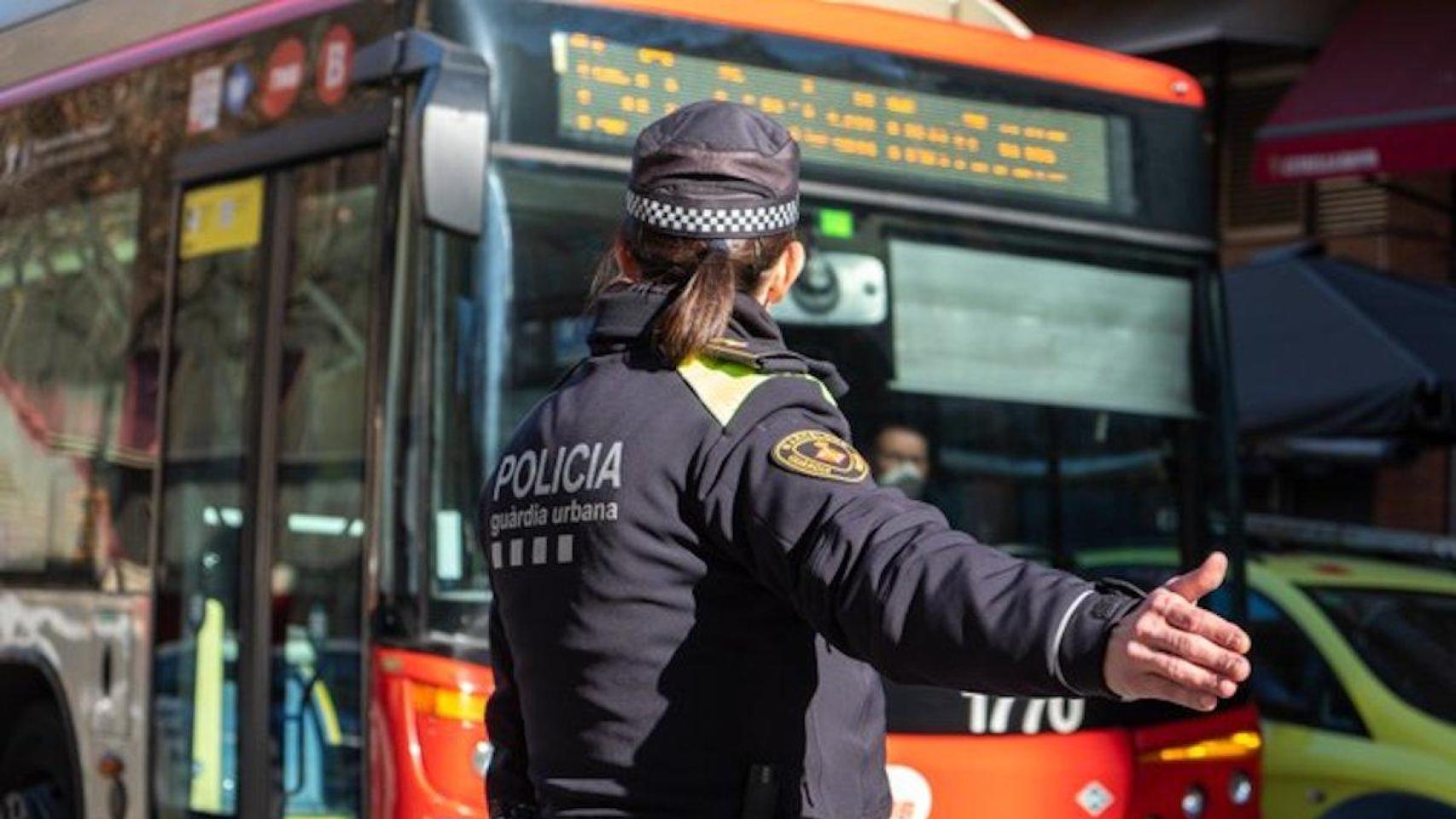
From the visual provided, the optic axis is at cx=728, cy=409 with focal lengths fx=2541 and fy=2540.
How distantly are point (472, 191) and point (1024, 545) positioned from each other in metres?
2.02

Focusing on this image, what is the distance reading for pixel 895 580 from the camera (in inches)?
103

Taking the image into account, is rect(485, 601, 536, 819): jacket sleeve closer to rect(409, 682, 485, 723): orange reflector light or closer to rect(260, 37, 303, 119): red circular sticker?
rect(409, 682, 485, 723): orange reflector light

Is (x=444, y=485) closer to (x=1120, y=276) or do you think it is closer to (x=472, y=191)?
(x=472, y=191)

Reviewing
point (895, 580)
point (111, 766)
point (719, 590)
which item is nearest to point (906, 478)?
point (111, 766)

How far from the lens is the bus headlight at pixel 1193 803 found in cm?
658

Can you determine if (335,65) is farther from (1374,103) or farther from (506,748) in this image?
(1374,103)

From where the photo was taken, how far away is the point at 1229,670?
2391 millimetres

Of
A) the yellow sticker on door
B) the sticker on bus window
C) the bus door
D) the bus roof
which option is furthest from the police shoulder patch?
the sticker on bus window

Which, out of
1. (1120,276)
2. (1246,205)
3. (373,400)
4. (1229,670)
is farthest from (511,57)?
(1246,205)

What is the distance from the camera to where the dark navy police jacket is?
104 inches

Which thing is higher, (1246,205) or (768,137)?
(1246,205)

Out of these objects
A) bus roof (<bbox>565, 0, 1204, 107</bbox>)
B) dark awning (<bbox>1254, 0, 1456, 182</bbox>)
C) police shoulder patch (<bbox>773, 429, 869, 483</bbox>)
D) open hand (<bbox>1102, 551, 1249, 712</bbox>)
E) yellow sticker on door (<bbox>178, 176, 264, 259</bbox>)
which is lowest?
open hand (<bbox>1102, 551, 1249, 712</bbox>)

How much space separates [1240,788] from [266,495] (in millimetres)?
2674

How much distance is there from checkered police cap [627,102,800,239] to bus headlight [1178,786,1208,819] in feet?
12.8
